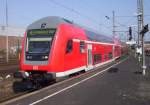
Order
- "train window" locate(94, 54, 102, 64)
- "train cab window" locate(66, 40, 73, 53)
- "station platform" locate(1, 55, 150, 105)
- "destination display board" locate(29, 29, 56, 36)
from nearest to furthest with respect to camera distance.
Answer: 1. "station platform" locate(1, 55, 150, 105)
2. "destination display board" locate(29, 29, 56, 36)
3. "train cab window" locate(66, 40, 73, 53)
4. "train window" locate(94, 54, 102, 64)

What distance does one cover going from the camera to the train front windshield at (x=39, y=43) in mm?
15043

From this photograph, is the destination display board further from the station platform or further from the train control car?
the station platform

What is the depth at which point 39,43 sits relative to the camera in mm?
15297

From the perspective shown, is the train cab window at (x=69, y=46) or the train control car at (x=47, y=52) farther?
the train cab window at (x=69, y=46)

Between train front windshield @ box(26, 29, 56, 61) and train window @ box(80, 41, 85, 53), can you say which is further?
train window @ box(80, 41, 85, 53)

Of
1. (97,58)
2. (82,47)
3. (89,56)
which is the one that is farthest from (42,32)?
(97,58)

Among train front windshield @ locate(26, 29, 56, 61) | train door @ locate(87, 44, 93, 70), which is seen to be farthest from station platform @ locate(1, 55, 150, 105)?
train door @ locate(87, 44, 93, 70)

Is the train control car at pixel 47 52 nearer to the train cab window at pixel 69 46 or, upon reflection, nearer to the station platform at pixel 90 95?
the train cab window at pixel 69 46

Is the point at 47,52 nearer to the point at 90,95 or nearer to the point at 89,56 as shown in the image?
the point at 90,95

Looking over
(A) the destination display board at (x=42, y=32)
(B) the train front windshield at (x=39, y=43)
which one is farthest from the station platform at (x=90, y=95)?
(A) the destination display board at (x=42, y=32)

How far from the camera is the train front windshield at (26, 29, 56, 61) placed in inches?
592

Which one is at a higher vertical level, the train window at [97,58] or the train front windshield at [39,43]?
the train front windshield at [39,43]

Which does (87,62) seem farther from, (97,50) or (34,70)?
(34,70)

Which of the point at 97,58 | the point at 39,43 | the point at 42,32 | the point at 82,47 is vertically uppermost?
the point at 42,32
